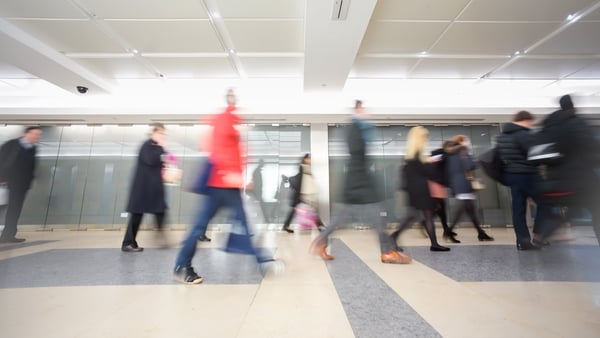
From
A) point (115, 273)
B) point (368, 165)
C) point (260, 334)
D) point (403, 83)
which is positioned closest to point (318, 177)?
point (403, 83)

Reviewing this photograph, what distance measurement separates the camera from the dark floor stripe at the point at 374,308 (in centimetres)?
131

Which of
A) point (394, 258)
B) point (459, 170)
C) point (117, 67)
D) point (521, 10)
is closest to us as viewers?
point (394, 258)

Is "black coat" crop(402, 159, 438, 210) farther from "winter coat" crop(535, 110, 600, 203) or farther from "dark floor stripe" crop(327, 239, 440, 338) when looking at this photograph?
A: "winter coat" crop(535, 110, 600, 203)

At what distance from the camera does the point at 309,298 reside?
68.6 inches

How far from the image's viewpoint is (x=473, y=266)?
8.44 ft

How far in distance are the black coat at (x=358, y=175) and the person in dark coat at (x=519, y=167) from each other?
196 centimetres

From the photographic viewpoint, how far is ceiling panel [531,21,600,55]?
426 centimetres

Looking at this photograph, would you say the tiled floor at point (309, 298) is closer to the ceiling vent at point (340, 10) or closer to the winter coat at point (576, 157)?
the winter coat at point (576, 157)

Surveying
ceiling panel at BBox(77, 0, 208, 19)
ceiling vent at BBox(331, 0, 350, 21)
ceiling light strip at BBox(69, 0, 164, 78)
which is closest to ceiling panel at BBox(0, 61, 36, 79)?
ceiling light strip at BBox(69, 0, 164, 78)

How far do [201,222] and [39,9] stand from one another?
4.82 meters

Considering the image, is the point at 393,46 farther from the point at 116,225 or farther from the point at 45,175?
the point at 45,175

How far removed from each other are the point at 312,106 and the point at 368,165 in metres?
4.29

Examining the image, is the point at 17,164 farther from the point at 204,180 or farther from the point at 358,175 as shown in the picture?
the point at 358,175

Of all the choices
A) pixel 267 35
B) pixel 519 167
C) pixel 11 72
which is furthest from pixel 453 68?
pixel 11 72
